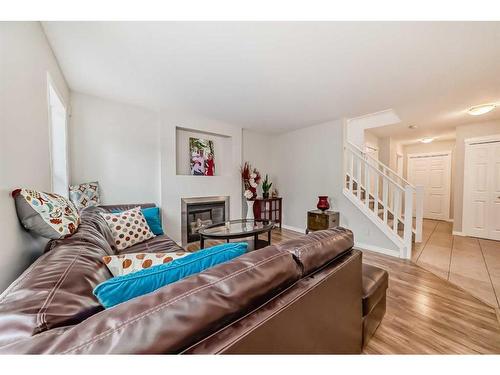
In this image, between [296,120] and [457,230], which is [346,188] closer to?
[296,120]

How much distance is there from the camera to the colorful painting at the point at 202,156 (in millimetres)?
3678

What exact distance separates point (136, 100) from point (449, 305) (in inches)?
162

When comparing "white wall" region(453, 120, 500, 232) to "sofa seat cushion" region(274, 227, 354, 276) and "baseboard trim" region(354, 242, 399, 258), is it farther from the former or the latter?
"sofa seat cushion" region(274, 227, 354, 276)

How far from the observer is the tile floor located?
2009 millimetres

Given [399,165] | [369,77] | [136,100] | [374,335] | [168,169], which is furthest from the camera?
[399,165]

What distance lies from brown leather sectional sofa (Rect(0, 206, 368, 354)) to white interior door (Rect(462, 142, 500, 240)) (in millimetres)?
4580

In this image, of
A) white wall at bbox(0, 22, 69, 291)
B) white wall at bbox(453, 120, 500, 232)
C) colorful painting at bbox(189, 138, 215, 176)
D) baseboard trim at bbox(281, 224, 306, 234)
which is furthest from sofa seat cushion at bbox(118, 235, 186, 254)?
white wall at bbox(453, 120, 500, 232)

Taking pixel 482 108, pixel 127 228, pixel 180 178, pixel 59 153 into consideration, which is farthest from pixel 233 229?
pixel 482 108

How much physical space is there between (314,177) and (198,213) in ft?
7.78

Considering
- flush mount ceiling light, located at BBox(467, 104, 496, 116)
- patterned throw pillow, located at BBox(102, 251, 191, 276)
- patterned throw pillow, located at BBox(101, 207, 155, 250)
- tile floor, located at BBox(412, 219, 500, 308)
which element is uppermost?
flush mount ceiling light, located at BBox(467, 104, 496, 116)

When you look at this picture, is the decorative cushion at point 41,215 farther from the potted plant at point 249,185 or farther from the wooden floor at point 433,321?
the potted plant at point 249,185

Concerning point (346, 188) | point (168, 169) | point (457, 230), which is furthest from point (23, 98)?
point (457, 230)

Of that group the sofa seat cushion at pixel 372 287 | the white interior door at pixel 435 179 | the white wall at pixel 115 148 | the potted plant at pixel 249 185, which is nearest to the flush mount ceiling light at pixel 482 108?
the white interior door at pixel 435 179

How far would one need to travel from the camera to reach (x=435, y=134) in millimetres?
4547
